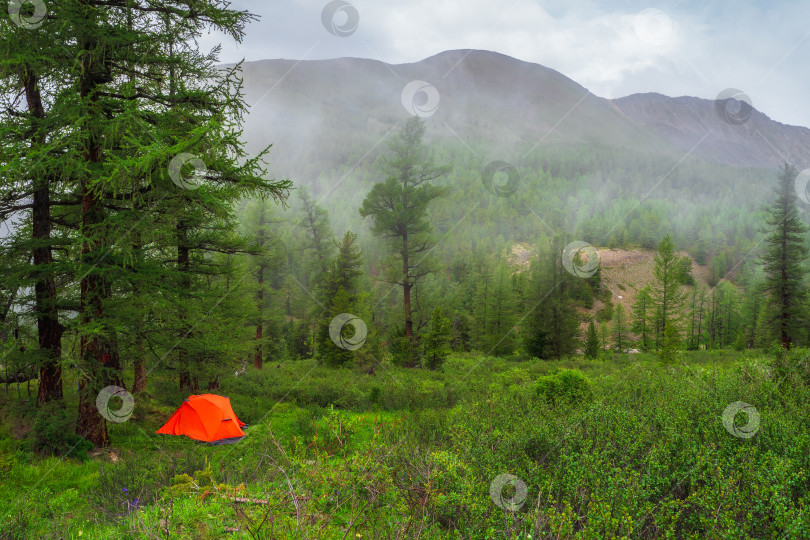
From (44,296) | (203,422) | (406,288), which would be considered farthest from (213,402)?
(406,288)

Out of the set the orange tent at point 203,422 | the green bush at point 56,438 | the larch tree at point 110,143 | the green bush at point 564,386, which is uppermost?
the larch tree at point 110,143

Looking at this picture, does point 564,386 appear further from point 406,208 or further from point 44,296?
point 406,208

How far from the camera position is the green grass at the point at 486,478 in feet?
13.1

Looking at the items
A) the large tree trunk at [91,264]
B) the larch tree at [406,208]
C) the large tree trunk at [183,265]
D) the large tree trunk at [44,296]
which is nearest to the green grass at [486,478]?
the large tree trunk at [44,296]

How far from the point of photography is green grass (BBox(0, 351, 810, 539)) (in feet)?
13.1

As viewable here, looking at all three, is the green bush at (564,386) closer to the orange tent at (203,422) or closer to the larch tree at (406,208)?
the orange tent at (203,422)

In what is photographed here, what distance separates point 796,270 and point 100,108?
42.3 m

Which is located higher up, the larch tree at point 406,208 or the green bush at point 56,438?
the larch tree at point 406,208

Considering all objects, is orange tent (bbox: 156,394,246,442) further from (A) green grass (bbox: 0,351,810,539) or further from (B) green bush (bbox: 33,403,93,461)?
(B) green bush (bbox: 33,403,93,461)

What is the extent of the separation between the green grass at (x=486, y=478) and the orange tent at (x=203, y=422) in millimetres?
1783

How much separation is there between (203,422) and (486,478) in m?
9.97

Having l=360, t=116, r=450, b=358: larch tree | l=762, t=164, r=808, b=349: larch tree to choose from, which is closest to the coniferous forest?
l=360, t=116, r=450, b=358: larch tree

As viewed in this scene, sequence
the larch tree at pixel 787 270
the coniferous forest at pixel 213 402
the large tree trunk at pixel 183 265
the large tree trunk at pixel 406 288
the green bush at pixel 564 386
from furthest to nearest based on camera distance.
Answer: the larch tree at pixel 787 270, the large tree trunk at pixel 406 288, the large tree trunk at pixel 183 265, the green bush at pixel 564 386, the coniferous forest at pixel 213 402

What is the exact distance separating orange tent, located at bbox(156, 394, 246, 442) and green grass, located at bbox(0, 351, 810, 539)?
5.85 feet
